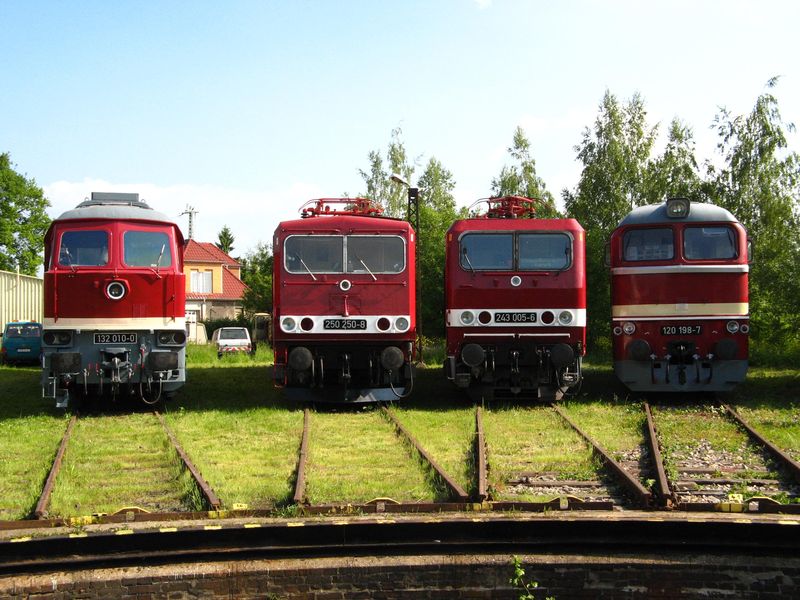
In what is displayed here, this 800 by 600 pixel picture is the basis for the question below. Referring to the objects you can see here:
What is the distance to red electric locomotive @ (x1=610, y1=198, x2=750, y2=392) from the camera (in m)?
13.4

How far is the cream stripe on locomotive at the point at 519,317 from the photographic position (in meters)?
13.1

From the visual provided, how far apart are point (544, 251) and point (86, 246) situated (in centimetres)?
702

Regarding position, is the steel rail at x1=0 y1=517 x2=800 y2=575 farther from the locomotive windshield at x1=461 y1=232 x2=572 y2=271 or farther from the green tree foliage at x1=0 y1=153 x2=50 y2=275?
the green tree foliage at x1=0 y1=153 x2=50 y2=275

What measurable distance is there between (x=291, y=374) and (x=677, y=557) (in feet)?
25.5

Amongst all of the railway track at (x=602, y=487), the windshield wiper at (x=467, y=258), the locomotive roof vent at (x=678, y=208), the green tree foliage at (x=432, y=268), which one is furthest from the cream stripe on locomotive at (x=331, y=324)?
the green tree foliage at (x=432, y=268)

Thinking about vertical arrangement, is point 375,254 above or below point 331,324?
above

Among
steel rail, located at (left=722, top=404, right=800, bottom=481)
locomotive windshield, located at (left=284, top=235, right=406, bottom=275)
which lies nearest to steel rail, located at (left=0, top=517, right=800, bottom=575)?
steel rail, located at (left=722, top=404, right=800, bottom=481)

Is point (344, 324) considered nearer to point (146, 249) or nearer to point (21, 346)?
point (146, 249)

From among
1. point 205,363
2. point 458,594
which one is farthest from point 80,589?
point 205,363

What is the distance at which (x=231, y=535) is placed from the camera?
6.55 meters

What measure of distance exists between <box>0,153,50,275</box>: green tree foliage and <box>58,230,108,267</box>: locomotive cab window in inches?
1777

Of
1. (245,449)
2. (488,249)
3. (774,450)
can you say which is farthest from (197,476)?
(488,249)

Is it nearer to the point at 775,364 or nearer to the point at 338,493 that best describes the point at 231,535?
the point at 338,493

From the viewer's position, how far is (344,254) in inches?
520
